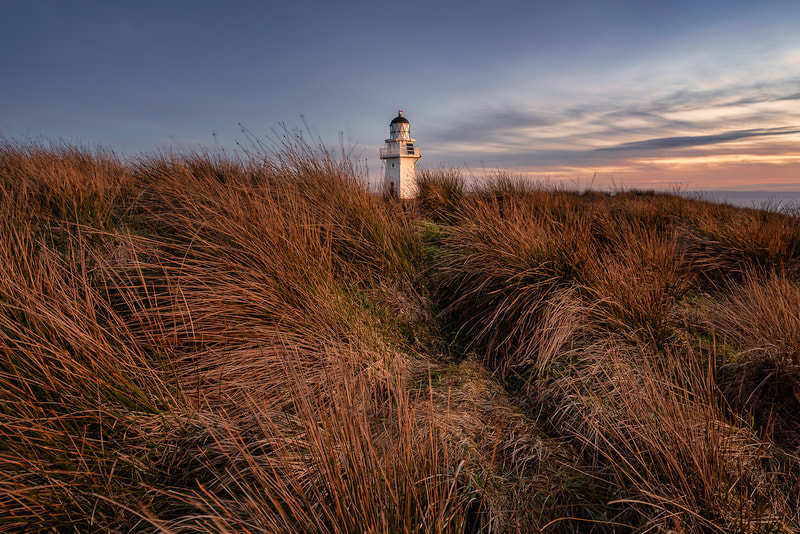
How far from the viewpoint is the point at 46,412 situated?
1.46 m

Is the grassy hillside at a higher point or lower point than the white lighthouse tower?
lower

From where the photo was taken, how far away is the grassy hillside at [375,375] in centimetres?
125

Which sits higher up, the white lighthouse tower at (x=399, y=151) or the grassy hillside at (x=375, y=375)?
the white lighthouse tower at (x=399, y=151)

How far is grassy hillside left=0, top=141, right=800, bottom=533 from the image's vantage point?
125 cm

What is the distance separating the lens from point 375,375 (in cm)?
207

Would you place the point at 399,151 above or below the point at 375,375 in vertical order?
above

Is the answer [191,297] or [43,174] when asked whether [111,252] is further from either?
[43,174]

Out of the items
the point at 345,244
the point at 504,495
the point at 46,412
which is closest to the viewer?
the point at 46,412

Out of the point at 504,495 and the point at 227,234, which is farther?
the point at 227,234

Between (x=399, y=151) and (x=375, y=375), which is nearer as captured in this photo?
(x=375, y=375)

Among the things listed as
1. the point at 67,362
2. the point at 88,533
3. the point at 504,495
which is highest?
the point at 67,362

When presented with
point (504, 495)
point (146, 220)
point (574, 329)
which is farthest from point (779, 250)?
point (146, 220)

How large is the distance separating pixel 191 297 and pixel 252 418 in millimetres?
838

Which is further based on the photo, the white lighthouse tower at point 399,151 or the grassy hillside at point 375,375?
the white lighthouse tower at point 399,151
